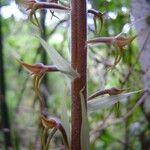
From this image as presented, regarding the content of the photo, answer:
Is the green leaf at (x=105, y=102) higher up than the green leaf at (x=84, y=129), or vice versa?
the green leaf at (x=105, y=102)

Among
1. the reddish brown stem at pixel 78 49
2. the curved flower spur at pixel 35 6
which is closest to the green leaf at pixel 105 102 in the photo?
the reddish brown stem at pixel 78 49

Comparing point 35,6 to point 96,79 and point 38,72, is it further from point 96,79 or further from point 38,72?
point 96,79

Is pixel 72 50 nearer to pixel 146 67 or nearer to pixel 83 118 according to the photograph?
pixel 83 118

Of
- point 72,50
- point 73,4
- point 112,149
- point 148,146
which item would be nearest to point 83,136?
point 72,50

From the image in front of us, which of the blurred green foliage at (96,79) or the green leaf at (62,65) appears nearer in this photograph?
the green leaf at (62,65)

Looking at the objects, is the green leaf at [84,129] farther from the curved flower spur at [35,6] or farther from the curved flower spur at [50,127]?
the curved flower spur at [35,6]

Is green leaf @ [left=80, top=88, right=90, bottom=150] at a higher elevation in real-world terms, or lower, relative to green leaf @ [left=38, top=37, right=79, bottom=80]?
lower

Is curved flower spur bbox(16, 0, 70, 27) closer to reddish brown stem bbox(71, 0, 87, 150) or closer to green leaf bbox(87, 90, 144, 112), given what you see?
reddish brown stem bbox(71, 0, 87, 150)

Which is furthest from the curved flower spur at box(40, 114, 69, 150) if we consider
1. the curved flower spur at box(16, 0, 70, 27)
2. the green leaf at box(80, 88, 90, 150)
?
the curved flower spur at box(16, 0, 70, 27)
